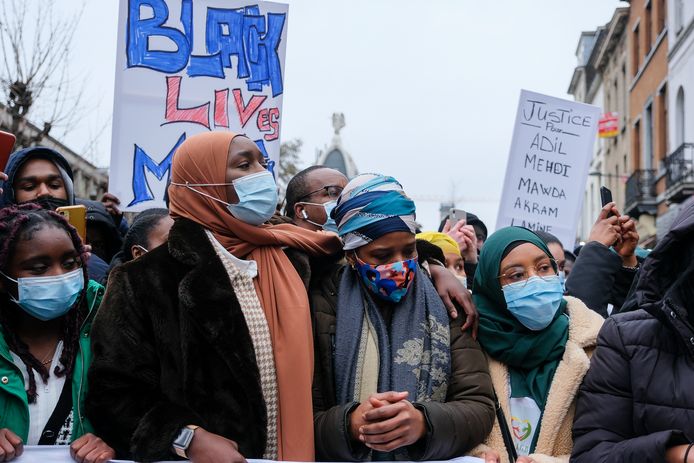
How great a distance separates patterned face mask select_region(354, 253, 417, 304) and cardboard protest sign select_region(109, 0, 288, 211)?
2.24 m

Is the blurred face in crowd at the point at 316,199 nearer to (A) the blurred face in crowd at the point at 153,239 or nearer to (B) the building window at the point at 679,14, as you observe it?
(A) the blurred face in crowd at the point at 153,239

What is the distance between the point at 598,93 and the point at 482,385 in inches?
1690

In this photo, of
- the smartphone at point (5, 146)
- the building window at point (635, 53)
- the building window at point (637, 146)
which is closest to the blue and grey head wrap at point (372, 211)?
the smartphone at point (5, 146)

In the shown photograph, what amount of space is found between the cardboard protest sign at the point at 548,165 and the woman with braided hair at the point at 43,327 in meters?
3.68

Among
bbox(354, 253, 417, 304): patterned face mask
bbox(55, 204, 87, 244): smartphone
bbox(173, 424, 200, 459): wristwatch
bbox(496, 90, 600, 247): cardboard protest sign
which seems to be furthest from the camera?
bbox(496, 90, 600, 247): cardboard protest sign

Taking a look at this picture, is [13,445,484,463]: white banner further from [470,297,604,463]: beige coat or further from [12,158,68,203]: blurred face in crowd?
[12,158,68,203]: blurred face in crowd

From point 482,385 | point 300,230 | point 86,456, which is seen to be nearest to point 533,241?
point 482,385

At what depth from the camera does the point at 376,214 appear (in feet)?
10.2

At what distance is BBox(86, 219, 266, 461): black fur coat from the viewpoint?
109 inches

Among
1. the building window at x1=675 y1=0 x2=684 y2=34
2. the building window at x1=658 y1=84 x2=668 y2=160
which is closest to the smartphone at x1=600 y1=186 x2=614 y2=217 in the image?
the building window at x1=675 y1=0 x2=684 y2=34

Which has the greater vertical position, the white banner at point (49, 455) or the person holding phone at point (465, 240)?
the person holding phone at point (465, 240)

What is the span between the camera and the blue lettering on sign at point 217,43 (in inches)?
213

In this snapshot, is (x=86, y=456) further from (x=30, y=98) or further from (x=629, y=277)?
(x=30, y=98)

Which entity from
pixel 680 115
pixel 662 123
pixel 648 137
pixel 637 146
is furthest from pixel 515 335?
pixel 637 146
